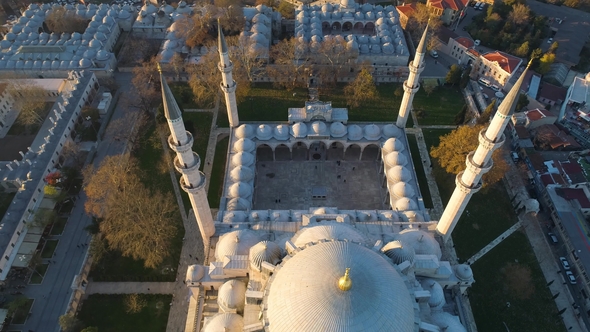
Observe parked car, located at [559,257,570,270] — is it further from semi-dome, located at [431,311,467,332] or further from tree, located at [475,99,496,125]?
semi-dome, located at [431,311,467,332]

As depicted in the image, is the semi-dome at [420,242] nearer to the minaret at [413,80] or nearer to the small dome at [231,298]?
the small dome at [231,298]

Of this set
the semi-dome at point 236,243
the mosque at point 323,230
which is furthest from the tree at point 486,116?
the semi-dome at point 236,243

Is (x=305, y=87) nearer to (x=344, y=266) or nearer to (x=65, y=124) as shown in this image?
(x=65, y=124)

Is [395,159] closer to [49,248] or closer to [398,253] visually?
[398,253]

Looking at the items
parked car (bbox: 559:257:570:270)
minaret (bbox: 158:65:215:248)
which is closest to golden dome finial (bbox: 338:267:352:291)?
minaret (bbox: 158:65:215:248)

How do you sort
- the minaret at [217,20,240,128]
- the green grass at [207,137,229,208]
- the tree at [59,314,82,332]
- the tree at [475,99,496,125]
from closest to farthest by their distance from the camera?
the tree at [59,314,82,332]
the minaret at [217,20,240,128]
the green grass at [207,137,229,208]
the tree at [475,99,496,125]

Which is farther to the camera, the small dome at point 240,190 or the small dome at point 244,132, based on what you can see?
the small dome at point 244,132
